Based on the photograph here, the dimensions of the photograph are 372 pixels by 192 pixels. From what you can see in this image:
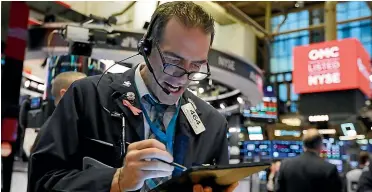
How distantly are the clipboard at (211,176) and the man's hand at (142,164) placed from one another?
0.14 ft

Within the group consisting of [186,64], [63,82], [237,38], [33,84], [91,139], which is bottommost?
[91,139]

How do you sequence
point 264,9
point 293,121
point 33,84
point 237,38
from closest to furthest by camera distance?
point 33,84
point 293,121
point 237,38
point 264,9

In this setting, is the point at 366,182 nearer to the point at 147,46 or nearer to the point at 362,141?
the point at 147,46

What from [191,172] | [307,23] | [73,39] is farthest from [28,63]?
[307,23]

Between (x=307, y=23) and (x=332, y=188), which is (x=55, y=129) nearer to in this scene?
(x=332, y=188)

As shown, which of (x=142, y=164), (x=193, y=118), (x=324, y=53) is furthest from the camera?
(x=324, y=53)

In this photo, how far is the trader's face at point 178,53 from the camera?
1.34 m

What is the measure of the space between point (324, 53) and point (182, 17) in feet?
25.7

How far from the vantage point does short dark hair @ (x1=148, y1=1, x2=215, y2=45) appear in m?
1.37

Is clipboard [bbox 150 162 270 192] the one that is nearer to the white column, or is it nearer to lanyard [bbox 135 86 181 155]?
lanyard [bbox 135 86 181 155]

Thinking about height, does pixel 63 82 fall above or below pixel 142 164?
above

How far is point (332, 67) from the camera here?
852cm

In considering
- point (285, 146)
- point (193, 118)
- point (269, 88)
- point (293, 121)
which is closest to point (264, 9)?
point (269, 88)

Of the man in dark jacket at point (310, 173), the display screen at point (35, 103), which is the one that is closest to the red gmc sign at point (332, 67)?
the man in dark jacket at point (310, 173)
